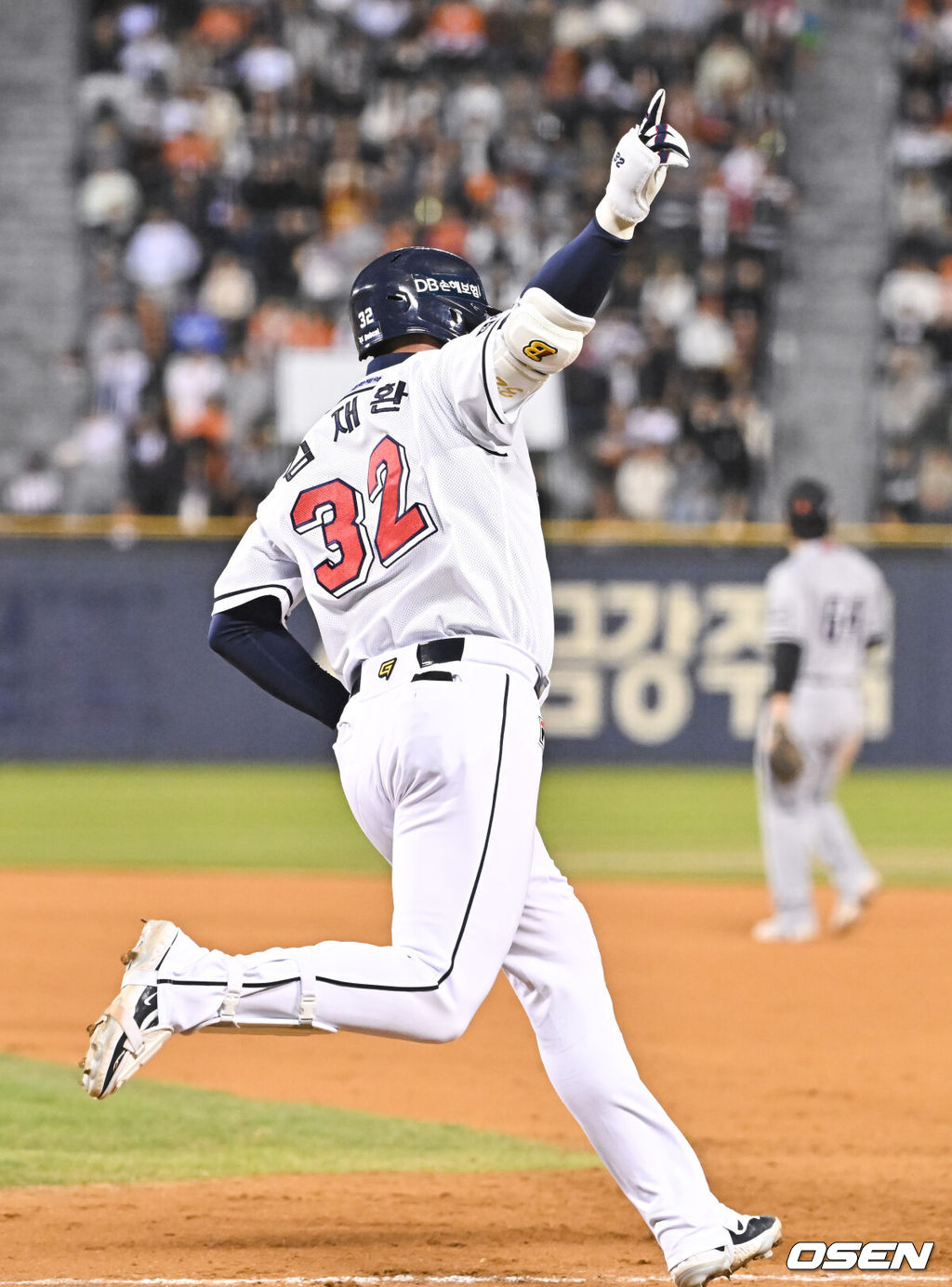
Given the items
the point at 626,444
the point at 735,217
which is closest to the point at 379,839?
the point at 626,444

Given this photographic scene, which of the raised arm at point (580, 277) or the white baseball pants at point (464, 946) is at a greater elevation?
the raised arm at point (580, 277)

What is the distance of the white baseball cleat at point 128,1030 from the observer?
3707mm

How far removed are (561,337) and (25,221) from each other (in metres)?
17.4

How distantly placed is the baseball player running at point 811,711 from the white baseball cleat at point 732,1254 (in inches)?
217

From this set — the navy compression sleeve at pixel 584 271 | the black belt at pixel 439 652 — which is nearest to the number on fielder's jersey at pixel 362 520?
the black belt at pixel 439 652

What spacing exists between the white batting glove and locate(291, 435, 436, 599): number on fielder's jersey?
25.9 inches

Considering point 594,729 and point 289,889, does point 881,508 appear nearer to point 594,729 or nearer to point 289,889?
point 594,729

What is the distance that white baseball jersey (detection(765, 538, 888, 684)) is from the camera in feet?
32.3

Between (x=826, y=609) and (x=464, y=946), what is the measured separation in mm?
6467

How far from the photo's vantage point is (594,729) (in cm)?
1738

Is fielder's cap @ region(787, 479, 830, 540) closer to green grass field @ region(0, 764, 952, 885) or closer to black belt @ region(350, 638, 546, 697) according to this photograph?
green grass field @ region(0, 764, 952, 885)

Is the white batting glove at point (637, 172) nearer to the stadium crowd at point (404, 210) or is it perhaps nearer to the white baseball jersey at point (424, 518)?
the white baseball jersey at point (424, 518)

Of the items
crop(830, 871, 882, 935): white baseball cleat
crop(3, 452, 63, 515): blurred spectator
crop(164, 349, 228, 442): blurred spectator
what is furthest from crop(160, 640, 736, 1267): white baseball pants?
crop(164, 349, 228, 442): blurred spectator

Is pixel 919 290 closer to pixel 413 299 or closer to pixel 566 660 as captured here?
pixel 566 660
